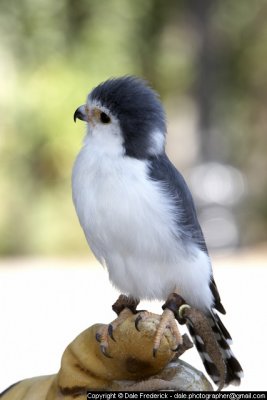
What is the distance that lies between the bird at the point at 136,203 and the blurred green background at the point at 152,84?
302 inches

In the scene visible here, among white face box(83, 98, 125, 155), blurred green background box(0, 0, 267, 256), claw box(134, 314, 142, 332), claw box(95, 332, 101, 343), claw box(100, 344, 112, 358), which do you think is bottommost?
claw box(100, 344, 112, 358)

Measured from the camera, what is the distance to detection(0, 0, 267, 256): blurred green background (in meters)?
11.4

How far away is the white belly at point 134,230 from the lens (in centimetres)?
276

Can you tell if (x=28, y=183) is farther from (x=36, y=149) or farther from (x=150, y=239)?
(x=150, y=239)

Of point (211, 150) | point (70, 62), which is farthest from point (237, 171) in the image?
point (70, 62)

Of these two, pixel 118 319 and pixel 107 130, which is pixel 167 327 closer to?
pixel 118 319

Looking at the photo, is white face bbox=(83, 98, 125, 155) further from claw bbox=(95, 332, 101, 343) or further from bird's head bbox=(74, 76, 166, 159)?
claw bbox=(95, 332, 101, 343)

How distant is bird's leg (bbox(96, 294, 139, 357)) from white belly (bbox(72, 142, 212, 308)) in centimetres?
6

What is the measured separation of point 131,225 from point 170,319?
0.38m

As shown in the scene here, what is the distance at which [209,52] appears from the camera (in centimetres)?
1190

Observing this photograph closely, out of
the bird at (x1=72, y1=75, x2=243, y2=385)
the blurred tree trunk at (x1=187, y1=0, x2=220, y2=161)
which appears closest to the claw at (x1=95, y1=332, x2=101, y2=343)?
the bird at (x1=72, y1=75, x2=243, y2=385)

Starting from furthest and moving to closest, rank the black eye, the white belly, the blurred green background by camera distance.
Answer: the blurred green background, the black eye, the white belly

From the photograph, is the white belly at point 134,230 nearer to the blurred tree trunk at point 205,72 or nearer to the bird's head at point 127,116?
the bird's head at point 127,116

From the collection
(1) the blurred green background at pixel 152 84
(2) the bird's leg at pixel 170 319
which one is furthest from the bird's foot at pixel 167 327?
(1) the blurred green background at pixel 152 84
